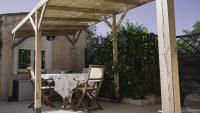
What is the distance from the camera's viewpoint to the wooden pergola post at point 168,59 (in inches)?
104

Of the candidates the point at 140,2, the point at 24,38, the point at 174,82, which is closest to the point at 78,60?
the point at 24,38

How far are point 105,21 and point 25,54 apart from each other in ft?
12.4

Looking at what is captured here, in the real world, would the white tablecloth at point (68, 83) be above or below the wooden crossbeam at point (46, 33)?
below

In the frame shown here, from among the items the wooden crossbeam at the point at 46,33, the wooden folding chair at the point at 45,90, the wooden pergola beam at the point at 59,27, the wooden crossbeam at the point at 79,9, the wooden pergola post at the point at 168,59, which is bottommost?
the wooden folding chair at the point at 45,90

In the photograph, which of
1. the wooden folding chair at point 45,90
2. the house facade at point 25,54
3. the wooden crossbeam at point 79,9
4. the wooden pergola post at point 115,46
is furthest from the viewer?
the house facade at point 25,54

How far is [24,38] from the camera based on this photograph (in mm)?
10305

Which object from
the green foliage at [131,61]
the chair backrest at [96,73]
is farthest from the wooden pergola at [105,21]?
the chair backrest at [96,73]

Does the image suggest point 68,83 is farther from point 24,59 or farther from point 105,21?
point 24,59

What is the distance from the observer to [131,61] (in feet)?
28.6

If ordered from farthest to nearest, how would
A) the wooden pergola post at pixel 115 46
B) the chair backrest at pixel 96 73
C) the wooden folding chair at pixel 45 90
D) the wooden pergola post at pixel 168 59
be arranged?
1. the wooden pergola post at pixel 115 46
2. the wooden folding chair at pixel 45 90
3. the chair backrest at pixel 96 73
4. the wooden pergola post at pixel 168 59

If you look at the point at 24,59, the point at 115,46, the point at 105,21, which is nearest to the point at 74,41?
the point at 24,59

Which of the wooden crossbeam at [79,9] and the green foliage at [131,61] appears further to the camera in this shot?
the green foliage at [131,61]

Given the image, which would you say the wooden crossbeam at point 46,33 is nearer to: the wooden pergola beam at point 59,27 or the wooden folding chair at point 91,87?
the wooden pergola beam at point 59,27

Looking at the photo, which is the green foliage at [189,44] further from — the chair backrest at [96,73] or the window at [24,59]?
the window at [24,59]
